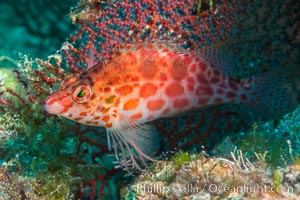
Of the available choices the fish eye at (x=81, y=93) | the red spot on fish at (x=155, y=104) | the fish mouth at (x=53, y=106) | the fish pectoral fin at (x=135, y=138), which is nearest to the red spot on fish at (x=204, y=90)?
the red spot on fish at (x=155, y=104)

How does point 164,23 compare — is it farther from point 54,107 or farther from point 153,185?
point 153,185

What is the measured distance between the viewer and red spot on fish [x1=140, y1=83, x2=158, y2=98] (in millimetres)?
3290

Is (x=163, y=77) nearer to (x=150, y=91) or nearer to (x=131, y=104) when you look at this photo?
(x=150, y=91)

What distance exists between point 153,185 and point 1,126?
2633mm

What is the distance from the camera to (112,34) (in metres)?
4.02

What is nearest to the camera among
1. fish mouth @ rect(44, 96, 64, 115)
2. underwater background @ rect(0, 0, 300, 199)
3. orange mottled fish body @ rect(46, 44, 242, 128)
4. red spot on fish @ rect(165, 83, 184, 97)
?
fish mouth @ rect(44, 96, 64, 115)

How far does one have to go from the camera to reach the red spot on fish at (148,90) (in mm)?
3290

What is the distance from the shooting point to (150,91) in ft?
10.9

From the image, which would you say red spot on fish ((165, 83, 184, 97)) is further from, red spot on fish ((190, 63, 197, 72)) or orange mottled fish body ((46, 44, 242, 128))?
red spot on fish ((190, 63, 197, 72))

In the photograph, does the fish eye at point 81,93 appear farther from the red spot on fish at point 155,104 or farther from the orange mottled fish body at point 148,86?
the red spot on fish at point 155,104

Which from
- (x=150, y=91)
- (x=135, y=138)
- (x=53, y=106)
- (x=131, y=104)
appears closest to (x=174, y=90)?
(x=150, y=91)

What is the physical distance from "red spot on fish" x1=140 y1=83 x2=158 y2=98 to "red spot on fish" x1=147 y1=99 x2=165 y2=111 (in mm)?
88

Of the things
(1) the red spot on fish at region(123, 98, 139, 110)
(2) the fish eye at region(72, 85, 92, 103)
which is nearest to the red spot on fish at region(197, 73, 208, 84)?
(1) the red spot on fish at region(123, 98, 139, 110)

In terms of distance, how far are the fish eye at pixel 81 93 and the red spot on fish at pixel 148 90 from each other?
54 cm
